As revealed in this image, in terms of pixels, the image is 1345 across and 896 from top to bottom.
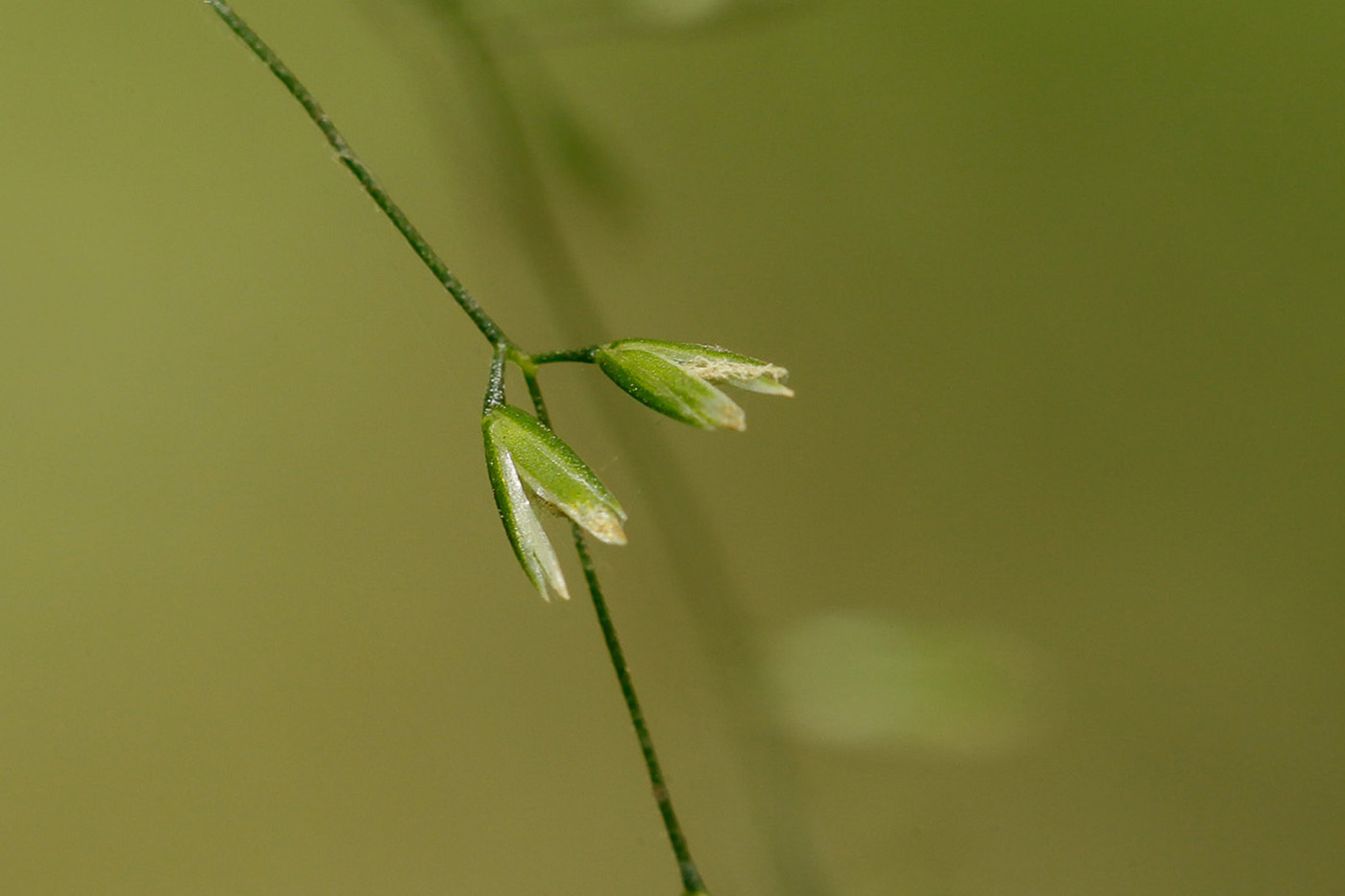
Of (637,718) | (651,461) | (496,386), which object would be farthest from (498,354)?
(651,461)

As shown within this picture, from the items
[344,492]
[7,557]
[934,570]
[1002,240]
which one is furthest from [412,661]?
[1002,240]

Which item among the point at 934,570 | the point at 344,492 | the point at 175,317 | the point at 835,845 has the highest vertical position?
the point at 175,317

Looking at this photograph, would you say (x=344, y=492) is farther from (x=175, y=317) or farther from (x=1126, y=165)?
(x=1126, y=165)

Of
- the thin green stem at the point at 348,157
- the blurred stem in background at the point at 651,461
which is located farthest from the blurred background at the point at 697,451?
the thin green stem at the point at 348,157

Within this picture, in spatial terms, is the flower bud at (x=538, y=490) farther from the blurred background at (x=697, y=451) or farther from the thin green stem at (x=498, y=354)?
the blurred background at (x=697, y=451)

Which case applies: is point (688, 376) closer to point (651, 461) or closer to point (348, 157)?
point (348, 157)

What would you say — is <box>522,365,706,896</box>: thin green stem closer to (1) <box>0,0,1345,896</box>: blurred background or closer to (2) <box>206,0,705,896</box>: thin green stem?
(2) <box>206,0,705,896</box>: thin green stem

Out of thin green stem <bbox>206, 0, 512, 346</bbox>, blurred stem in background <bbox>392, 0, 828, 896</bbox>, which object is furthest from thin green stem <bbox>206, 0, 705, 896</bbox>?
blurred stem in background <bbox>392, 0, 828, 896</bbox>

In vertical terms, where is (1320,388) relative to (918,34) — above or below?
below
